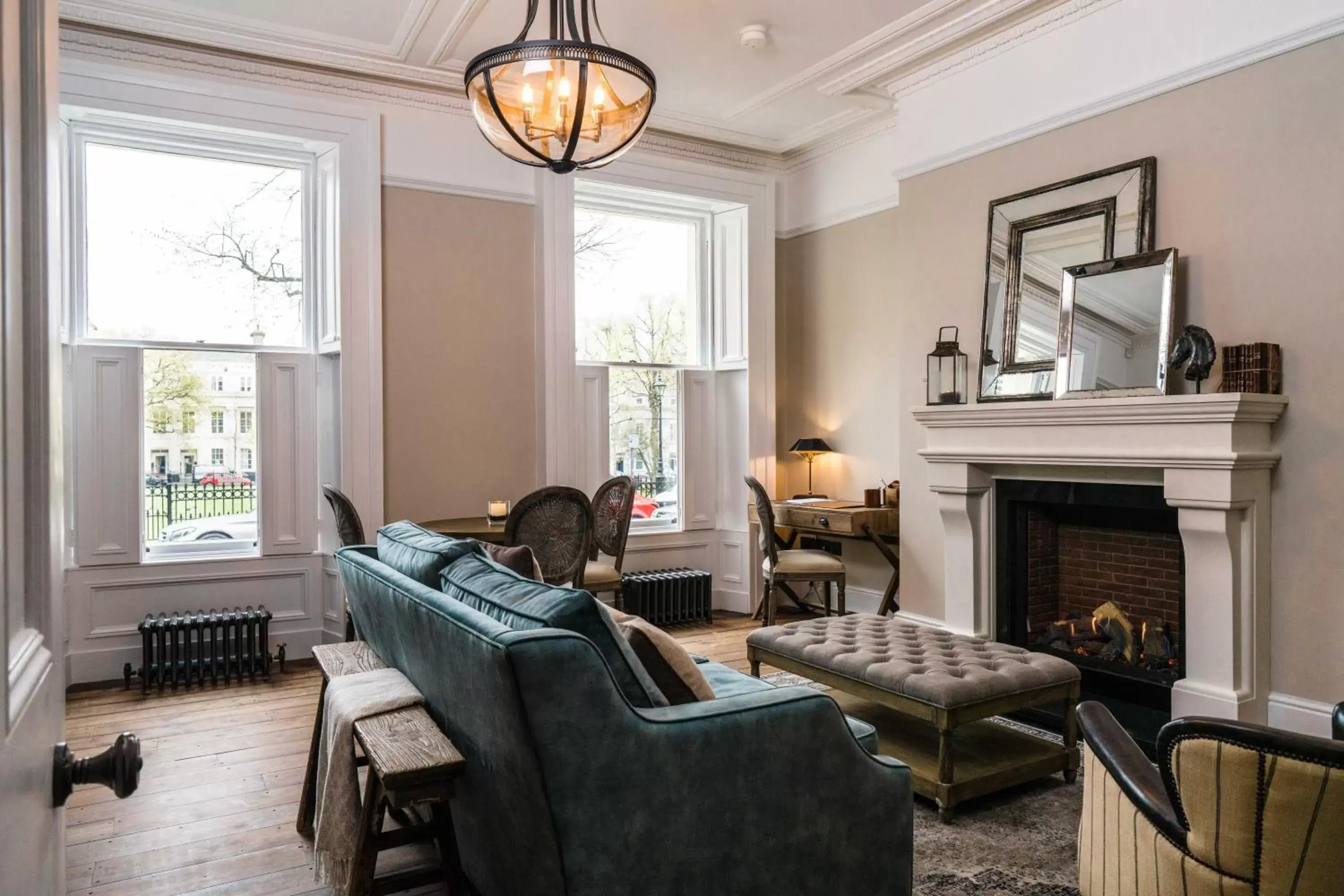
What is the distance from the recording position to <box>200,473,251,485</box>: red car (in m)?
4.90

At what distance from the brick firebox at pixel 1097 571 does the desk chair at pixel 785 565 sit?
1229 millimetres

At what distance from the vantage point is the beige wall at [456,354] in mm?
5055

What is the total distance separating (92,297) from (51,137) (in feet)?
15.1

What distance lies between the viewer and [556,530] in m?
4.36

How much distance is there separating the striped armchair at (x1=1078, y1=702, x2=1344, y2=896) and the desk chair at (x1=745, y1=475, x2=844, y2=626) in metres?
3.53

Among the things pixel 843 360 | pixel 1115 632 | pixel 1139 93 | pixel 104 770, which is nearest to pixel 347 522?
pixel 843 360

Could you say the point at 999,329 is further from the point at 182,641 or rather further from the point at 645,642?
the point at 182,641

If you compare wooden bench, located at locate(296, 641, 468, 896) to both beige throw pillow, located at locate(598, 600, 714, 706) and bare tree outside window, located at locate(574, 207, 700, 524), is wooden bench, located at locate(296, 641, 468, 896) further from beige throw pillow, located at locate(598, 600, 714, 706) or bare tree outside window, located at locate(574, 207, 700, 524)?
bare tree outside window, located at locate(574, 207, 700, 524)

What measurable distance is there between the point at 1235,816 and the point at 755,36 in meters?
4.28

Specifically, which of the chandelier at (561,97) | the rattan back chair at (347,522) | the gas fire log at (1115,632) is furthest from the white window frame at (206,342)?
the gas fire log at (1115,632)

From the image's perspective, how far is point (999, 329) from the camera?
14.4 feet

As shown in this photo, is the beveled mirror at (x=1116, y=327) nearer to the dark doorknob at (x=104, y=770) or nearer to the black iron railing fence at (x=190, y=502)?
the dark doorknob at (x=104, y=770)

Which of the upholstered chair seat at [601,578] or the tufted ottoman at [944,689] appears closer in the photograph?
the tufted ottoman at [944,689]

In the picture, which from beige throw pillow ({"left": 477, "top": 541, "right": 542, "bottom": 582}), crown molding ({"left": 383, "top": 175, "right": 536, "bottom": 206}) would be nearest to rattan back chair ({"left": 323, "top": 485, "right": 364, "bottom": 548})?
beige throw pillow ({"left": 477, "top": 541, "right": 542, "bottom": 582})
